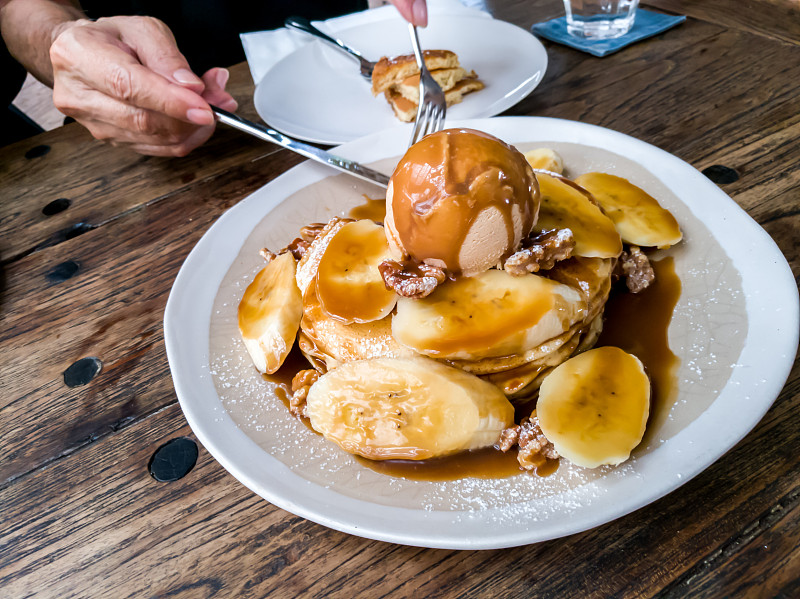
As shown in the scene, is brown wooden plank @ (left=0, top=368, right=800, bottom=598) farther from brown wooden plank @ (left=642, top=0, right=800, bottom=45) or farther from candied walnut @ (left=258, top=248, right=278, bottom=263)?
brown wooden plank @ (left=642, top=0, right=800, bottom=45)

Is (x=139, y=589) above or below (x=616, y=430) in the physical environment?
below

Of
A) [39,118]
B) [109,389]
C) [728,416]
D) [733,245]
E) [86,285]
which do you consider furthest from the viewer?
[39,118]

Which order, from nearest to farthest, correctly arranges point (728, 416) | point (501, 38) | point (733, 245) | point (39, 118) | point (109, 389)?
point (728, 416)
point (733, 245)
point (109, 389)
point (501, 38)
point (39, 118)

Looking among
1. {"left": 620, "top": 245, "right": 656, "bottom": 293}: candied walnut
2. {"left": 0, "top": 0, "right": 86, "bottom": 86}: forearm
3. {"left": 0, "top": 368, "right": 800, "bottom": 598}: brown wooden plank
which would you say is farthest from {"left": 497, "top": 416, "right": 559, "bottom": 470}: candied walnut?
{"left": 0, "top": 0, "right": 86, "bottom": 86}: forearm

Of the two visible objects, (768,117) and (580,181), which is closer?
(580,181)

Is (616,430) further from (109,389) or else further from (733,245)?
(109,389)

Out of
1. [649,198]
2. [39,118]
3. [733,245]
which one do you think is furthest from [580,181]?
[39,118]
